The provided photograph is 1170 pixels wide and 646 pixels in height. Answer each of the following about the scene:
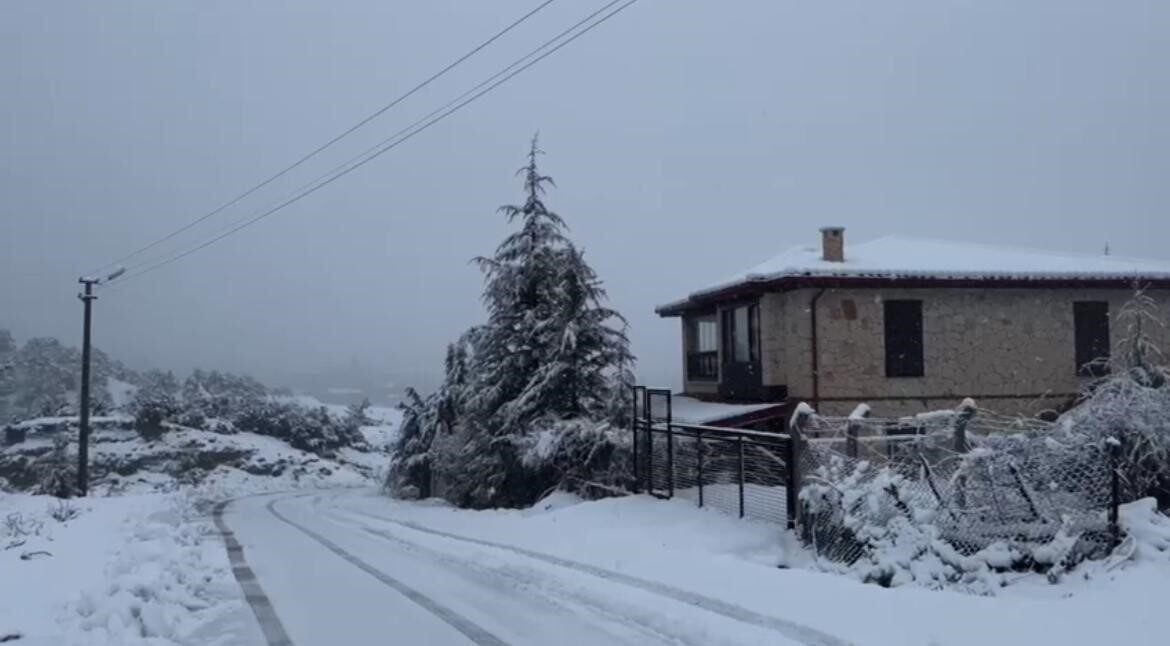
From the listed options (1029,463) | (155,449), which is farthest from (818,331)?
(155,449)

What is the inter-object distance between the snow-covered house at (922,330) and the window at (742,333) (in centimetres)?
8

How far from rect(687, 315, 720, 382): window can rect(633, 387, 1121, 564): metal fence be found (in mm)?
12021

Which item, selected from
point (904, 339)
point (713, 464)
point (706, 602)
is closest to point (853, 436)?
point (713, 464)

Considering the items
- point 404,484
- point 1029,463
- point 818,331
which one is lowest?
point 404,484

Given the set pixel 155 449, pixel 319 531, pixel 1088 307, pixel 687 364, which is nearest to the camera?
pixel 319 531

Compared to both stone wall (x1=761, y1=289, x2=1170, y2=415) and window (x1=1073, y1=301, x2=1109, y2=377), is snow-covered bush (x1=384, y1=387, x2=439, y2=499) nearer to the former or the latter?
stone wall (x1=761, y1=289, x2=1170, y2=415)

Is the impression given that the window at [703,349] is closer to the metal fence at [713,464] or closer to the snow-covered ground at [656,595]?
the metal fence at [713,464]

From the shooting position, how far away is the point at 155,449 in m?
58.4

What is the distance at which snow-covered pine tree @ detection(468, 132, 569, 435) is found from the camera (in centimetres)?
2627

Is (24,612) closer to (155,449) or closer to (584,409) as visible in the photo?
(584,409)

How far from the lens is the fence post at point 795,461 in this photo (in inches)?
576

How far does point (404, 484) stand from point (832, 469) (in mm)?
30624

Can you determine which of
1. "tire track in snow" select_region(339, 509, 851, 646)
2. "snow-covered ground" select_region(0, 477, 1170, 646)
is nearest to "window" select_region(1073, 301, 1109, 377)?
"snow-covered ground" select_region(0, 477, 1170, 646)

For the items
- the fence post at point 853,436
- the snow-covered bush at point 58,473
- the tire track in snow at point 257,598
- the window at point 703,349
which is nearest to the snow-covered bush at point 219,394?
the snow-covered bush at point 58,473
